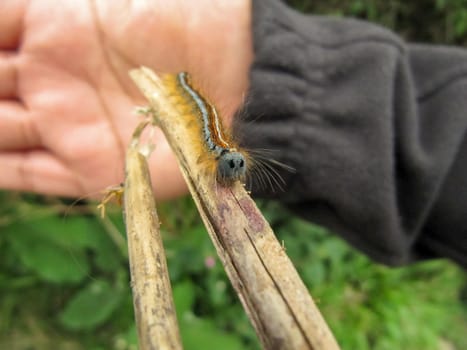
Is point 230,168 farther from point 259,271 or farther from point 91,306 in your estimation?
point 91,306

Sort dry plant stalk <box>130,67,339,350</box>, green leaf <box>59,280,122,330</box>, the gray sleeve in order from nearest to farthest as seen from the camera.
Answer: dry plant stalk <box>130,67,339,350</box> → the gray sleeve → green leaf <box>59,280,122,330</box>

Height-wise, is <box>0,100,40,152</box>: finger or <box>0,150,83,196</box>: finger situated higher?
<box>0,100,40,152</box>: finger

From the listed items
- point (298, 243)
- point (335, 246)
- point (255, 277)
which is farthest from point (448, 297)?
point (255, 277)

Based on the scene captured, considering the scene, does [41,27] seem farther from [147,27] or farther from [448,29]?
[448,29]

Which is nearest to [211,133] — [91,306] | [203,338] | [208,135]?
[208,135]

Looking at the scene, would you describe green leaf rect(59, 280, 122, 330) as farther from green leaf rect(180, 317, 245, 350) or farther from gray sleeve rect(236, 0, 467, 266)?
gray sleeve rect(236, 0, 467, 266)

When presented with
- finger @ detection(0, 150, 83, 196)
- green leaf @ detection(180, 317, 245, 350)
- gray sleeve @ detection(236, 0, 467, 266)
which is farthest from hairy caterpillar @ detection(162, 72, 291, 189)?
green leaf @ detection(180, 317, 245, 350)

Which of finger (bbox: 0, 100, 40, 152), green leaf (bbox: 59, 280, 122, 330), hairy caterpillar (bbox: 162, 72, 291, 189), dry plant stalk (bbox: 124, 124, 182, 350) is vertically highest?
hairy caterpillar (bbox: 162, 72, 291, 189)

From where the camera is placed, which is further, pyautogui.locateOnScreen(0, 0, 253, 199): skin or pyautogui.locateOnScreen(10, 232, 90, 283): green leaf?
pyautogui.locateOnScreen(10, 232, 90, 283): green leaf

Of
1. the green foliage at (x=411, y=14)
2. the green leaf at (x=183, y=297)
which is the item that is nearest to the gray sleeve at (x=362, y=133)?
the green leaf at (x=183, y=297)
